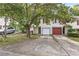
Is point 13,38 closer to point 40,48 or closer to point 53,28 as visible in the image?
point 40,48

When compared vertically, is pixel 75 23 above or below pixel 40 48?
above

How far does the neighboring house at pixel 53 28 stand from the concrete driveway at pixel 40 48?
0.07m

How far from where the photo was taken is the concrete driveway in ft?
29.2

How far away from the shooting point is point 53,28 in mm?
8961

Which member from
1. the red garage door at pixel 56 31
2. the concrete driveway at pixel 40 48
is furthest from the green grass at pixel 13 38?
the red garage door at pixel 56 31

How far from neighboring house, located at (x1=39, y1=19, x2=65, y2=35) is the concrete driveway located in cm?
7

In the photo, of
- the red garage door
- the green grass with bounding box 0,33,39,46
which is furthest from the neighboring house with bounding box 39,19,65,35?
the green grass with bounding box 0,33,39,46

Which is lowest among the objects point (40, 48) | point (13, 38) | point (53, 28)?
point (40, 48)

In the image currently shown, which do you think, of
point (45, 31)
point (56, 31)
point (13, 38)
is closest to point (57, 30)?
point (56, 31)

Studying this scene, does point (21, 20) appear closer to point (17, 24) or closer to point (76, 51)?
point (17, 24)

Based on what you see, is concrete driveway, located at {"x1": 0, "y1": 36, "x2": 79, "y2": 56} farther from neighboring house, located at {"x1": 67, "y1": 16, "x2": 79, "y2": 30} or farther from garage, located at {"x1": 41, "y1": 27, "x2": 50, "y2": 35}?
neighboring house, located at {"x1": 67, "y1": 16, "x2": 79, "y2": 30}

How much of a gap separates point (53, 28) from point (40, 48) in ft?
0.88

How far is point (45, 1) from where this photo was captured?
8.91 metres

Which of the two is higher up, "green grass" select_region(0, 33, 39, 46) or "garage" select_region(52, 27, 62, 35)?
"garage" select_region(52, 27, 62, 35)
